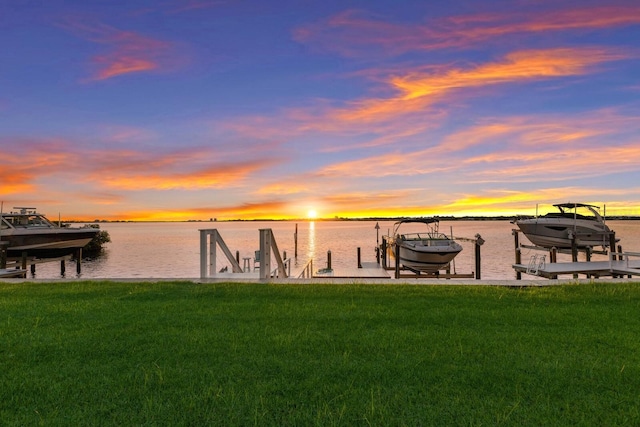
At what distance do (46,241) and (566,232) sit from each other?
36705mm

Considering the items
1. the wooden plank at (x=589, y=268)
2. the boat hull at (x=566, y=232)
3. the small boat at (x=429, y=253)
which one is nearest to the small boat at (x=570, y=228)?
the boat hull at (x=566, y=232)

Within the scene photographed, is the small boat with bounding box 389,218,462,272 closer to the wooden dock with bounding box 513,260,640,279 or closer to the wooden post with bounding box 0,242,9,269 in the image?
the wooden dock with bounding box 513,260,640,279

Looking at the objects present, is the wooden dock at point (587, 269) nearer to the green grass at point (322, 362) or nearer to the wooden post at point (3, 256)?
the green grass at point (322, 362)

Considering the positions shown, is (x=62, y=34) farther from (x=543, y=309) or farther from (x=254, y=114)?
(x=543, y=309)

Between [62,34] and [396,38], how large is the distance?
1306 cm

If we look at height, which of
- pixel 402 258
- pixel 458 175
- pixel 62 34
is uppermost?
pixel 62 34

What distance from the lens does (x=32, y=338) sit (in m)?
4.90

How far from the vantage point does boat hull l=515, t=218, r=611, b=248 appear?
89.4ft

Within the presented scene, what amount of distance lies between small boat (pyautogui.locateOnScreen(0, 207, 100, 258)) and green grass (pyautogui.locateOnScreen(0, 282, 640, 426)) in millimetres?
23182

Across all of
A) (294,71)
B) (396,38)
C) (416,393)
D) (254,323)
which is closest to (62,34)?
(294,71)

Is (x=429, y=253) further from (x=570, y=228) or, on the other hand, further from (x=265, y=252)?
(x=265, y=252)

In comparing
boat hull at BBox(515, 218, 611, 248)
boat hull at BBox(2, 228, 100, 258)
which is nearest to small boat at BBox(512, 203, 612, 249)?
boat hull at BBox(515, 218, 611, 248)

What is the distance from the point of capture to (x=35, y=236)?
2641cm

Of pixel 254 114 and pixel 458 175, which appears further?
pixel 458 175
